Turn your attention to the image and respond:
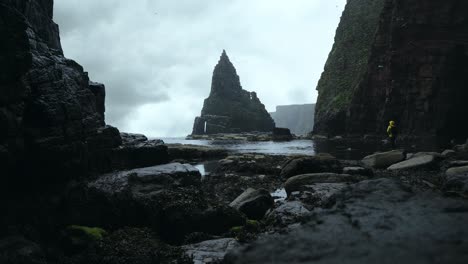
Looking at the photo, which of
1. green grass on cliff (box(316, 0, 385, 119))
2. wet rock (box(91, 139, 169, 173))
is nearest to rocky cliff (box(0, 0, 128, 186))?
wet rock (box(91, 139, 169, 173))

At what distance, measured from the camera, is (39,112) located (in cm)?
1084

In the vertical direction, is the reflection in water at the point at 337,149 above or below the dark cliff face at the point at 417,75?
below

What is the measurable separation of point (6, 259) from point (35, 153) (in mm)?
3615

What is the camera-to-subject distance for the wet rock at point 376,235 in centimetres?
367

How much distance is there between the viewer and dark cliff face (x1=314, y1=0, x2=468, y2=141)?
5225cm

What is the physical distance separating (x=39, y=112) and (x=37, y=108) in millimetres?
142

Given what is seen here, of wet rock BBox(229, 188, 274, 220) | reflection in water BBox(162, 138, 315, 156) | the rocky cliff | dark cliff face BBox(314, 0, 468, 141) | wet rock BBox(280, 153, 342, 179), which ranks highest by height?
dark cliff face BBox(314, 0, 468, 141)

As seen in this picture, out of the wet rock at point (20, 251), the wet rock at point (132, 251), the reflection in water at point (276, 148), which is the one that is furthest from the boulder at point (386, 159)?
the wet rock at point (20, 251)

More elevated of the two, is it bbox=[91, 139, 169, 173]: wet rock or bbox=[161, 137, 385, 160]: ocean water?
bbox=[91, 139, 169, 173]: wet rock

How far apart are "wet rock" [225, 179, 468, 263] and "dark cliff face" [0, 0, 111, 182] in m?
8.39

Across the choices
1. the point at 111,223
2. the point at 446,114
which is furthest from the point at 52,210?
the point at 446,114

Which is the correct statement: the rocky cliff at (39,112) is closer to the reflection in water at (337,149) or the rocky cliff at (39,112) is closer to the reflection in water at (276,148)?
the reflection in water at (337,149)

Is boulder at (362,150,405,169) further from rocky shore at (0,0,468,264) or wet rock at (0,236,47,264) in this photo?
wet rock at (0,236,47,264)

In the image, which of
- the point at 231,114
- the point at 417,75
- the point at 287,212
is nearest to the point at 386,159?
the point at 287,212
